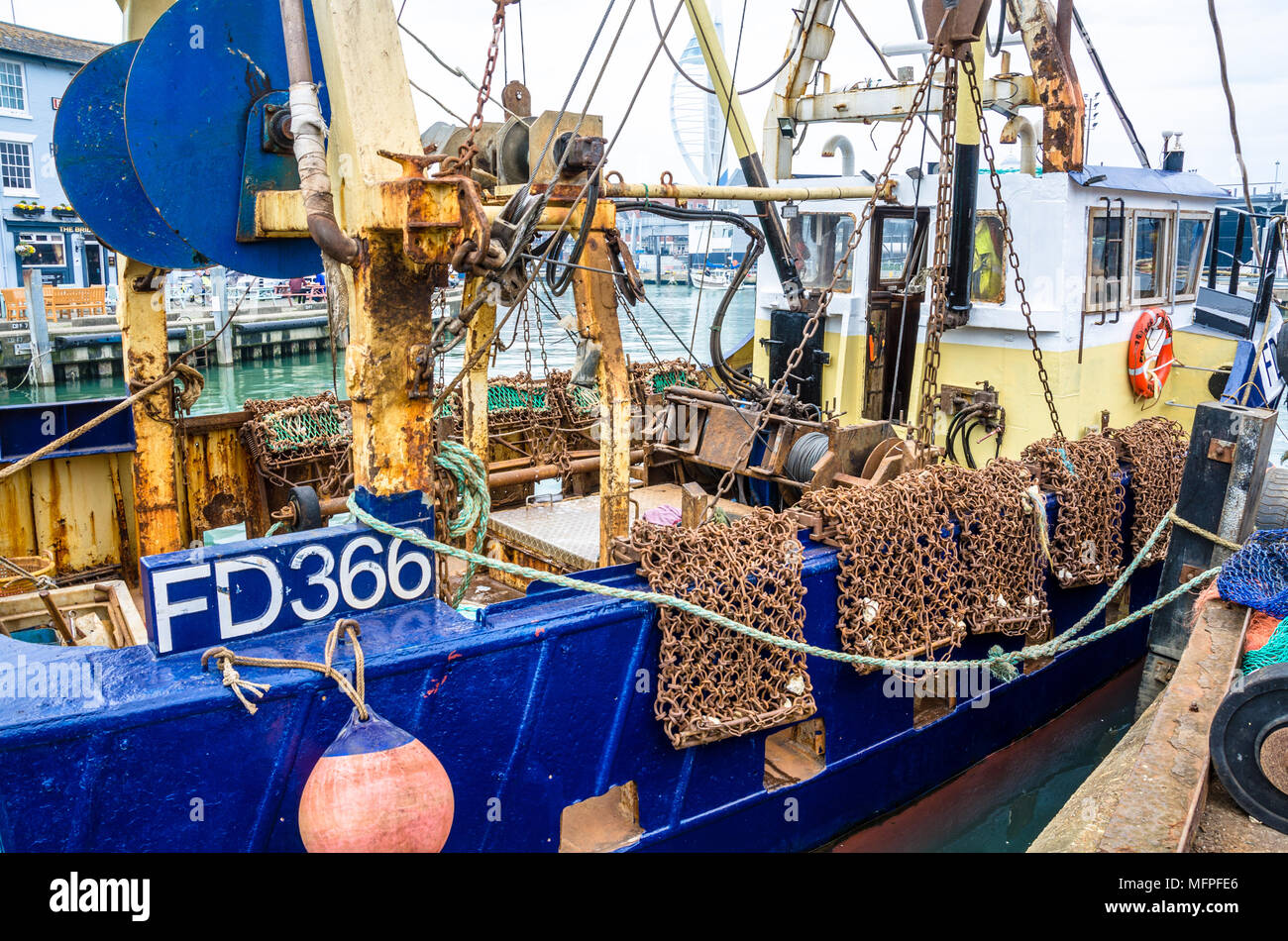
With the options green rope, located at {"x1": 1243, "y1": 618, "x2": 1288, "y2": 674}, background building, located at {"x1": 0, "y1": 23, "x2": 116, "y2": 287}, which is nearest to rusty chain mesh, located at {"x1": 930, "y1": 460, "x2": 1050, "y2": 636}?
green rope, located at {"x1": 1243, "y1": 618, "x2": 1288, "y2": 674}

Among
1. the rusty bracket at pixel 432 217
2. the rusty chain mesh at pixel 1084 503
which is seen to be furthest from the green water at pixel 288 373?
the rusty bracket at pixel 432 217

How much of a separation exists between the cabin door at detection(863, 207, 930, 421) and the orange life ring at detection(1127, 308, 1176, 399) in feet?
5.87

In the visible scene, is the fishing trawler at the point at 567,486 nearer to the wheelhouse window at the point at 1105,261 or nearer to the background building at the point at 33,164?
the wheelhouse window at the point at 1105,261

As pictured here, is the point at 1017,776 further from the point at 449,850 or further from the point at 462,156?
the point at 462,156

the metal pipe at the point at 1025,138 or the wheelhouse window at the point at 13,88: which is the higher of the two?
the wheelhouse window at the point at 13,88

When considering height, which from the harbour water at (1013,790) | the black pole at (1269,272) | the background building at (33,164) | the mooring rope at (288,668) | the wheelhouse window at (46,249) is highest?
the background building at (33,164)

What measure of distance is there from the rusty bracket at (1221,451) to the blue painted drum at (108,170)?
587 centimetres

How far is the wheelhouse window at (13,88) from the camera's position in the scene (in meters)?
37.6

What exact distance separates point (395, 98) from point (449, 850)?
299 centimetres

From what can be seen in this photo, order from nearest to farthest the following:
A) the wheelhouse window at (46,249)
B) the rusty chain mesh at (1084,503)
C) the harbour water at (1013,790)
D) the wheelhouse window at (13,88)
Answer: the harbour water at (1013,790), the rusty chain mesh at (1084,503), the wheelhouse window at (13,88), the wheelhouse window at (46,249)

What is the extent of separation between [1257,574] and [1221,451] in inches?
51.4

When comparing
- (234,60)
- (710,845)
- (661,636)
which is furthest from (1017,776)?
(234,60)

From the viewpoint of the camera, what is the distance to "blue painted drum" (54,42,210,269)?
5.02 m

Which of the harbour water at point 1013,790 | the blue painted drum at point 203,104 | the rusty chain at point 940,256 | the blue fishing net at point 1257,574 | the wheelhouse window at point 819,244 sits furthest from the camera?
the wheelhouse window at point 819,244
